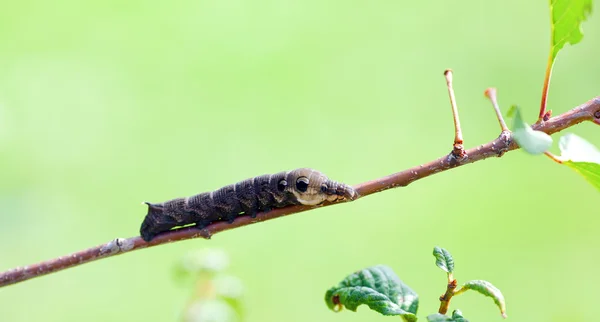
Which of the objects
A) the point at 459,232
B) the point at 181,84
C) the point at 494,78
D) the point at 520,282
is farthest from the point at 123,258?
the point at 494,78

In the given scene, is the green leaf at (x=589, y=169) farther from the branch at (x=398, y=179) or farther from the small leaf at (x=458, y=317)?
the small leaf at (x=458, y=317)

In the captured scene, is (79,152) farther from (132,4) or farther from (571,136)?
(571,136)

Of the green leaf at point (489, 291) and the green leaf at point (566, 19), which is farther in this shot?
the green leaf at point (566, 19)

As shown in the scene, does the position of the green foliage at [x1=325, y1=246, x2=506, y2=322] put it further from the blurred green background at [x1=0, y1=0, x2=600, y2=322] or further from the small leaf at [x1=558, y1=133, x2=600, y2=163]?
the blurred green background at [x1=0, y1=0, x2=600, y2=322]

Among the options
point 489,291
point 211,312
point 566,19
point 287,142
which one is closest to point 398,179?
point 489,291

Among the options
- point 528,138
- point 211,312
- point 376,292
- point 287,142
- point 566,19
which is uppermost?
point 287,142

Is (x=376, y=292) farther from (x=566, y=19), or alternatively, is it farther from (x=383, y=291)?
(x=566, y=19)

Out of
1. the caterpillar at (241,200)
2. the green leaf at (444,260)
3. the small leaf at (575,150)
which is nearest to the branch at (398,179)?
the small leaf at (575,150)
